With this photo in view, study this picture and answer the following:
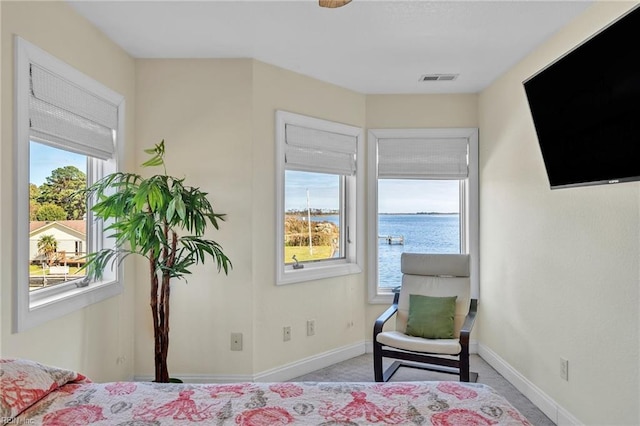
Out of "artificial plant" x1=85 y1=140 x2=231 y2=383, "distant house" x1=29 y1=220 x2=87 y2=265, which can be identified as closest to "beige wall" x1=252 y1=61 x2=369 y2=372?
"artificial plant" x1=85 y1=140 x2=231 y2=383

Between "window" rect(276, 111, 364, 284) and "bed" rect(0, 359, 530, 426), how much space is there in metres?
1.91

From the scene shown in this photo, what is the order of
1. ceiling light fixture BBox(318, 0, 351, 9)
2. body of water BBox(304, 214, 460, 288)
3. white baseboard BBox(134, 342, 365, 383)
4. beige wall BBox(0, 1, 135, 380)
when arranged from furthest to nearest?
body of water BBox(304, 214, 460, 288) < white baseboard BBox(134, 342, 365, 383) < beige wall BBox(0, 1, 135, 380) < ceiling light fixture BBox(318, 0, 351, 9)

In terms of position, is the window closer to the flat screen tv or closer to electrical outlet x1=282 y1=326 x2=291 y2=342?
electrical outlet x1=282 y1=326 x2=291 y2=342

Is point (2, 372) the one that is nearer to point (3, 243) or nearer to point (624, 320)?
point (3, 243)

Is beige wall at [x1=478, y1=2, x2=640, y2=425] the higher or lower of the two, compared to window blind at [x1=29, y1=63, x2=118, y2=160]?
lower

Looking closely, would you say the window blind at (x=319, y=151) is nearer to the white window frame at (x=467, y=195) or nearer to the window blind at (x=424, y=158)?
the white window frame at (x=467, y=195)

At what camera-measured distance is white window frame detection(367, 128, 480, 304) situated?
418 centimetres

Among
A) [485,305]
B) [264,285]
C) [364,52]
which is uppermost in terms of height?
[364,52]

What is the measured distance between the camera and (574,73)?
7.07 feet

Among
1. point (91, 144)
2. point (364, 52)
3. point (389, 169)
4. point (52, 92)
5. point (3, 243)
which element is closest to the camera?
point (3, 243)

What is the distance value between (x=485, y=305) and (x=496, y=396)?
2.58m

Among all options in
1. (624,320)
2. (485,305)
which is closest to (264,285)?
(485,305)

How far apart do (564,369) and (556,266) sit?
64 cm

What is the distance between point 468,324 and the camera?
3229mm
